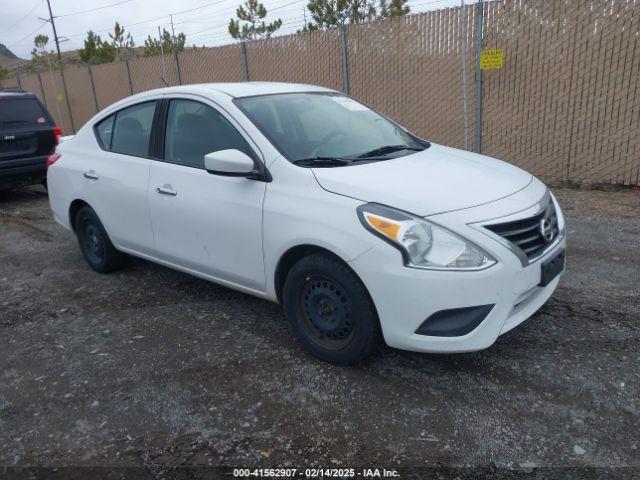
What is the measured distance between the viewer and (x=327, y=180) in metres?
3.24

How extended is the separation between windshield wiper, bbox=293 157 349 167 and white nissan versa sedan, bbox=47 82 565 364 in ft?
0.04

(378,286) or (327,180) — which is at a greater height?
(327,180)

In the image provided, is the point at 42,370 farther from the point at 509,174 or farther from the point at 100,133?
the point at 509,174

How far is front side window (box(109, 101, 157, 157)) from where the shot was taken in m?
4.45

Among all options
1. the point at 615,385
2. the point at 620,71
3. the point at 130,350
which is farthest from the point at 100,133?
the point at 620,71

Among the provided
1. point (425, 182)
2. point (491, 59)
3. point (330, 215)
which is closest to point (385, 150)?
point (425, 182)

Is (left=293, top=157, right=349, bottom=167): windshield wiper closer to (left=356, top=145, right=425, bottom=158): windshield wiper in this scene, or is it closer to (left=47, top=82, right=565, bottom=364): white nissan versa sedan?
(left=47, top=82, right=565, bottom=364): white nissan versa sedan

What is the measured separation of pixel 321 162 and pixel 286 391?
142cm

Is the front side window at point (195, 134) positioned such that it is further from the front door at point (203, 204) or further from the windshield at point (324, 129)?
the windshield at point (324, 129)

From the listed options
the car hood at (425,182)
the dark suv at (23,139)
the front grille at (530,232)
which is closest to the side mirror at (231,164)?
the car hood at (425,182)

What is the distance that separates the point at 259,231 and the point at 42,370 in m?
1.69

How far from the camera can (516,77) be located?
26.5 ft

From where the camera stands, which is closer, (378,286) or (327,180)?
(378,286)

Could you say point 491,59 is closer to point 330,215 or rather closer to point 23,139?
point 330,215
